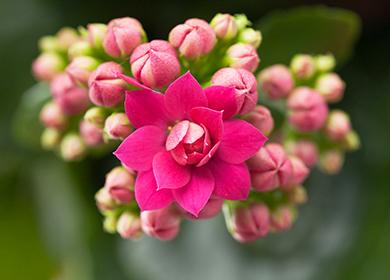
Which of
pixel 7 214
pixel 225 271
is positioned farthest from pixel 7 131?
pixel 225 271

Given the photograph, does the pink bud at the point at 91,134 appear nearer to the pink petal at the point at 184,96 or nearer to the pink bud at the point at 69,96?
the pink bud at the point at 69,96

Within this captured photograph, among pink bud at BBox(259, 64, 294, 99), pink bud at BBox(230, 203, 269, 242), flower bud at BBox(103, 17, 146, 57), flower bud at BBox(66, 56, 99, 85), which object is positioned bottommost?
pink bud at BBox(230, 203, 269, 242)

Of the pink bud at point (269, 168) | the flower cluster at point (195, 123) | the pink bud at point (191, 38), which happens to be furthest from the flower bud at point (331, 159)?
the pink bud at point (191, 38)

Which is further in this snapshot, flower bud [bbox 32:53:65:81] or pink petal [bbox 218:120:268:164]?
flower bud [bbox 32:53:65:81]

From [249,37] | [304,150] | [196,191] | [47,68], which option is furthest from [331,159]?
[47,68]

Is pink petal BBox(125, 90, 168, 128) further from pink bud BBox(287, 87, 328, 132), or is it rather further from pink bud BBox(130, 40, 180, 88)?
pink bud BBox(287, 87, 328, 132)

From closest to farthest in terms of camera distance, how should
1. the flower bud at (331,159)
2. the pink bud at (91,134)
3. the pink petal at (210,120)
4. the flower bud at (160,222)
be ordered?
the pink petal at (210,120) → the flower bud at (160,222) → the pink bud at (91,134) → the flower bud at (331,159)

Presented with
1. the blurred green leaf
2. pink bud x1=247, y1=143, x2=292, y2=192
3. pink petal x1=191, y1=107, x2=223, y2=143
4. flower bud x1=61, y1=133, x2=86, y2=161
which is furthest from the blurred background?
pink petal x1=191, y1=107, x2=223, y2=143
